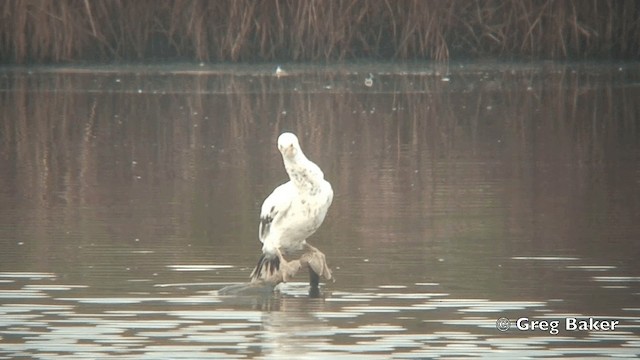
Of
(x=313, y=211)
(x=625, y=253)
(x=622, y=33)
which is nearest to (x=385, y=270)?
(x=313, y=211)

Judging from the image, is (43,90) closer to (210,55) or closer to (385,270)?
(210,55)

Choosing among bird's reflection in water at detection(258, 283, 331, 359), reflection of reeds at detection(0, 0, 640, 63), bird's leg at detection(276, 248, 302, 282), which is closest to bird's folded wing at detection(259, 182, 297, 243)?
bird's leg at detection(276, 248, 302, 282)

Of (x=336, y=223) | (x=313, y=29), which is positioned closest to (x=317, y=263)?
(x=336, y=223)

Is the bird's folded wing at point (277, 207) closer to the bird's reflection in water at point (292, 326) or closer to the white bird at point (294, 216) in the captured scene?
the white bird at point (294, 216)

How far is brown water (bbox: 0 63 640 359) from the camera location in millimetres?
7758

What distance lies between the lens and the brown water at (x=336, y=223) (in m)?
7.76

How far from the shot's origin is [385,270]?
929 cm

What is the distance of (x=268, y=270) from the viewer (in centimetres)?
877

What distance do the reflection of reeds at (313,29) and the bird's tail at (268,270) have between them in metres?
16.1

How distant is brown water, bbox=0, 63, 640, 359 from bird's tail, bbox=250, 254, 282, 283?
13cm

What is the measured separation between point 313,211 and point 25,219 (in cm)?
313

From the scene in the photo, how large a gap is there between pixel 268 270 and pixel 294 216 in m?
0.30

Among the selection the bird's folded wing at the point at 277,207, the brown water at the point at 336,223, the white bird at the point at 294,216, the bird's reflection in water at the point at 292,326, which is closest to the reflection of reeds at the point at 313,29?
the brown water at the point at 336,223

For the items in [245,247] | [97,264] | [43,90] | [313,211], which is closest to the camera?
[313,211]
